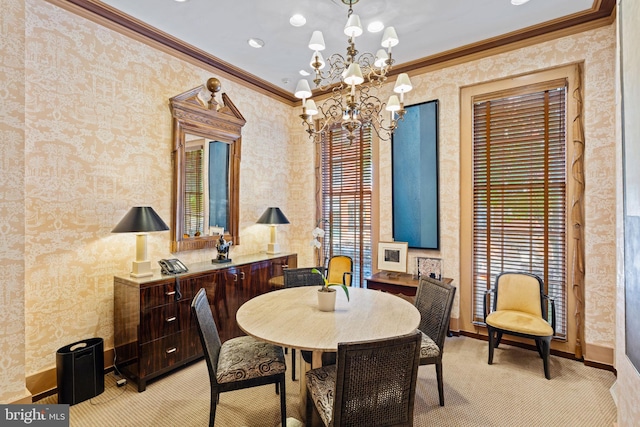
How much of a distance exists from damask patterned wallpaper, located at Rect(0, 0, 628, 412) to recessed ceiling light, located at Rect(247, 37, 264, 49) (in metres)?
0.70

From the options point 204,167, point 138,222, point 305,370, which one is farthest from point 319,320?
point 204,167

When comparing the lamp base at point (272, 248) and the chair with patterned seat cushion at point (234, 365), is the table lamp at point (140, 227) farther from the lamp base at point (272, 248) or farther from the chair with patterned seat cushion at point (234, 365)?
the lamp base at point (272, 248)

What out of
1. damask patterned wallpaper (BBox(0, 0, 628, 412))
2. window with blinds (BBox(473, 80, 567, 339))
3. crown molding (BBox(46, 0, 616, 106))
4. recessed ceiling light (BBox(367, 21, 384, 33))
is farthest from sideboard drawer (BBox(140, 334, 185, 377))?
recessed ceiling light (BBox(367, 21, 384, 33))

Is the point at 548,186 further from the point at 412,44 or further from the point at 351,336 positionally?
the point at 351,336

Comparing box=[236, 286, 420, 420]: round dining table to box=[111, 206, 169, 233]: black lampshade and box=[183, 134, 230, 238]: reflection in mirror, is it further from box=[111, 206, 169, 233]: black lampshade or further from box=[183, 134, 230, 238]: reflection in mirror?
box=[183, 134, 230, 238]: reflection in mirror

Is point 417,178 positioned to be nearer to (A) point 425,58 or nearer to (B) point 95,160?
(A) point 425,58

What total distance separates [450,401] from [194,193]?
320cm

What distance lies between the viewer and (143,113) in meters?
3.11

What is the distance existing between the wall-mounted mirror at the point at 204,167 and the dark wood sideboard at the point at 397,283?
1.89 meters

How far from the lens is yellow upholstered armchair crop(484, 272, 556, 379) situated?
110 inches

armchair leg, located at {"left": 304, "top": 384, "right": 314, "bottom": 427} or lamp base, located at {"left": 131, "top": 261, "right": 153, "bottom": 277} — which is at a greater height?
lamp base, located at {"left": 131, "top": 261, "right": 153, "bottom": 277}

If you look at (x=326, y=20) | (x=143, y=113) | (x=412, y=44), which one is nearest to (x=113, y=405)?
(x=143, y=113)

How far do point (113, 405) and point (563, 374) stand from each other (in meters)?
3.87

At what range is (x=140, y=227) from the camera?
2650 mm
